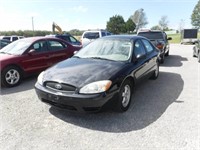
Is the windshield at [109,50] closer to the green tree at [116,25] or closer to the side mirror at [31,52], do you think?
the side mirror at [31,52]

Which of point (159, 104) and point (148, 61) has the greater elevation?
point (148, 61)

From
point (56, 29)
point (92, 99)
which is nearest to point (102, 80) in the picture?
point (92, 99)

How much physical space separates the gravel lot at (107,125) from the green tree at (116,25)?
154 ft

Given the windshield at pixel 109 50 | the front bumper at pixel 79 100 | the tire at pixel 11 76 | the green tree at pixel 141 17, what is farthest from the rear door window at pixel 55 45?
the green tree at pixel 141 17

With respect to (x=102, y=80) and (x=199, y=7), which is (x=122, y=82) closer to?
(x=102, y=80)

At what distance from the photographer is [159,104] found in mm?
4461

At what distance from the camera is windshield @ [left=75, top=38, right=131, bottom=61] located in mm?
4555

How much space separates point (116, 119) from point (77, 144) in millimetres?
1016

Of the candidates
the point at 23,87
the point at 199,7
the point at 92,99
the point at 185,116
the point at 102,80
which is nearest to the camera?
the point at 92,99

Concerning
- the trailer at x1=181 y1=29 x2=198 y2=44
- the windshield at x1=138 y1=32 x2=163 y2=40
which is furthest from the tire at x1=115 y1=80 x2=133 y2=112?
the trailer at x1=181 y1=29 x2=198 y2=44

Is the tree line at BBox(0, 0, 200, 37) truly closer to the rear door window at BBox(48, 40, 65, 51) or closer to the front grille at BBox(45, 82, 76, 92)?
the rear door window at BBox(48, 40, 65, 51)

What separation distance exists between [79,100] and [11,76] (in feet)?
11.5

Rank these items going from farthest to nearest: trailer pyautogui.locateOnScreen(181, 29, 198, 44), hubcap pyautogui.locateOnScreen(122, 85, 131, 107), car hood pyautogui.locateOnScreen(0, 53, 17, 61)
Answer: trailer pyautogui.locateOnScreen(181, 29, 198, 44) < car hood pyautogui.locateOnScreen(0, 53, 17, 61) < hubcap pyautogui.locateOnScreen(122, 85, 131, 107)

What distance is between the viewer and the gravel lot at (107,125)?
2.98 m
